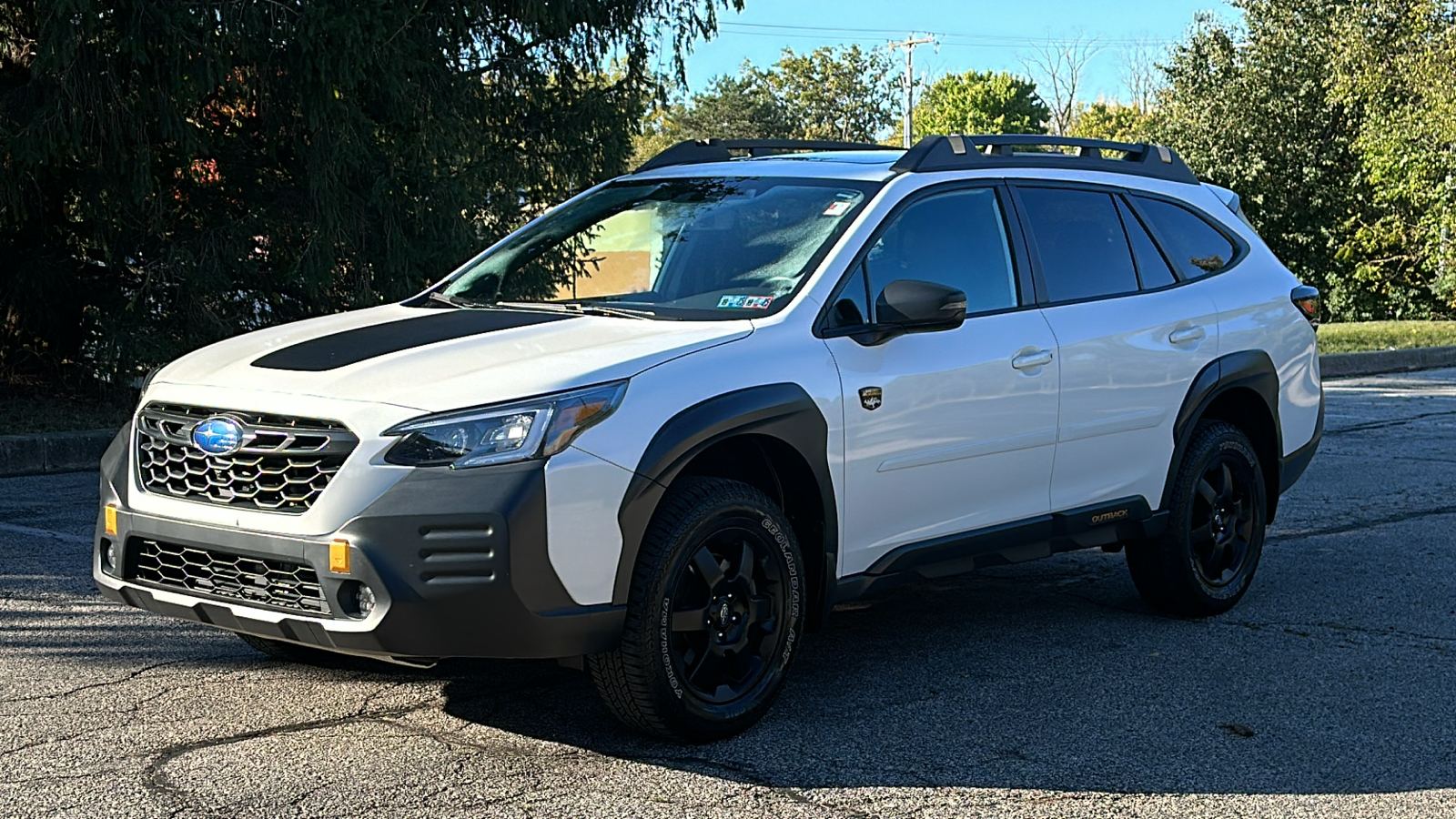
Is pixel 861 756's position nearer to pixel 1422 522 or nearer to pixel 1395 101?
pixel 1422 522

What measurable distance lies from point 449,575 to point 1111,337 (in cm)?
289

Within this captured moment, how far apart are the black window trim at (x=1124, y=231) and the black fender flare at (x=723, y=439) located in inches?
52.9

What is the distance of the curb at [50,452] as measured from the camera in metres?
10.5

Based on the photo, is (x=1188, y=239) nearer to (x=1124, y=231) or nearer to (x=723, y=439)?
(x=1124, y=231)

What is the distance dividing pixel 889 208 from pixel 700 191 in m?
0.77

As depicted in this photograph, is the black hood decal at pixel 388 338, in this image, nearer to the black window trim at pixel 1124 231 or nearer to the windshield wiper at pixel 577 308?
the windshield wiper at pixel 577 308

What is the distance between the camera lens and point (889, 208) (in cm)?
551

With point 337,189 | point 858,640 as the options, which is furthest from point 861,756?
point 337,189

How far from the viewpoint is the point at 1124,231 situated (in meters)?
6.48

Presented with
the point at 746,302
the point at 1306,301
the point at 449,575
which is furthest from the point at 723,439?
the point at 1306,301

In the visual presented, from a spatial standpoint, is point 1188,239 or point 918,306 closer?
point 918,306

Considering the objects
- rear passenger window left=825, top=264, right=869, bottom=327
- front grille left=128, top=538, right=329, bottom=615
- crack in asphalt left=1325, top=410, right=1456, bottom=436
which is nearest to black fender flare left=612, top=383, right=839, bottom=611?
rear passenger window left=825, top=264, right=869, bottom=327

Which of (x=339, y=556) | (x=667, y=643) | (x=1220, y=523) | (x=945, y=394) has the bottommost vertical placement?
(x=1220, y=523)

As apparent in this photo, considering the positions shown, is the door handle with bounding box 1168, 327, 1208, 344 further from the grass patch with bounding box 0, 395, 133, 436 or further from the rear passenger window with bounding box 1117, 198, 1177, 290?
the grass patch with bounding box 0, 395, 133, 436
